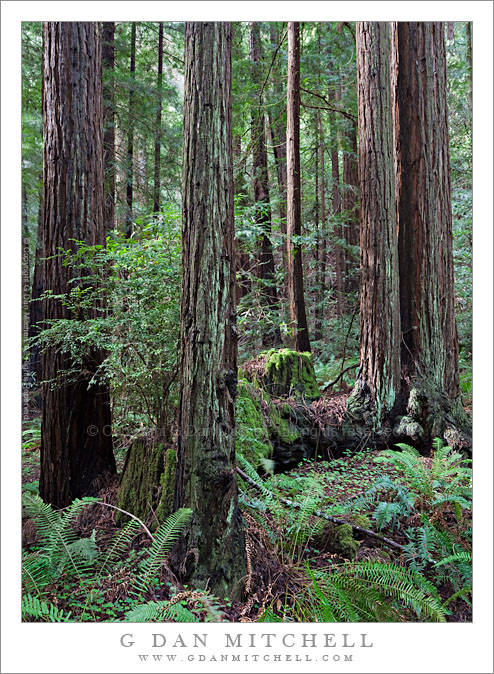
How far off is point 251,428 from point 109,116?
655 cm

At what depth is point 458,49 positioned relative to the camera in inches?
305

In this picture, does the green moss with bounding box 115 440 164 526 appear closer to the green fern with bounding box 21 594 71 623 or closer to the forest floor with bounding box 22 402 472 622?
the forest floor with bounding box 22 402 472 622

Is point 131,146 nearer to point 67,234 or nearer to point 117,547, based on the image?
point 67,234

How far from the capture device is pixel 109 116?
8.00 meters

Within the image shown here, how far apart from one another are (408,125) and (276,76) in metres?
4.39

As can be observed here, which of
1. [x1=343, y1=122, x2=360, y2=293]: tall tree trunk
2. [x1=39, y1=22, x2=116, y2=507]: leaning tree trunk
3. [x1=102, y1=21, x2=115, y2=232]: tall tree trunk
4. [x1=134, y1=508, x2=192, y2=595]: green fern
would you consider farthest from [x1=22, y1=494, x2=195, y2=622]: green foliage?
[x1=343, y1=122, x2=360, y2=293]: tall tree trunk

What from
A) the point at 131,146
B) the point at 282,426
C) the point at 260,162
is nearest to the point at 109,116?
the point at 131,146

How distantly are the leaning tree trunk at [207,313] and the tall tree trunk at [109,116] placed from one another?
541 centimetres

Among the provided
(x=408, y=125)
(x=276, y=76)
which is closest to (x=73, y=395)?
(x=408, y=125)

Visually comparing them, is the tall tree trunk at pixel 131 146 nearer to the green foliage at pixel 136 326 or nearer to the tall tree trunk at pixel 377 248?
the tall tree trunk at pixel 377 248

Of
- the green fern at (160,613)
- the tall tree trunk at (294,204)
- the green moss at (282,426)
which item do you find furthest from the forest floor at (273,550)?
the tall tree trunk at (294,204)

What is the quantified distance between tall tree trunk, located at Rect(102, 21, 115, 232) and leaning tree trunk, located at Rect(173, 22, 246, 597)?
5414mm

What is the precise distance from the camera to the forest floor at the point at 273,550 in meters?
2.59
